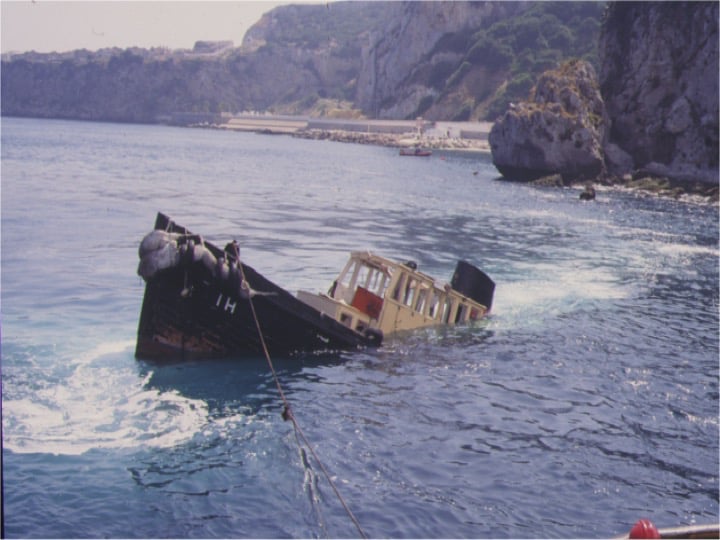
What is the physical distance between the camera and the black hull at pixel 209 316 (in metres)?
19.2

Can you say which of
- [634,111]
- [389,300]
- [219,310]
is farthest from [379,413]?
[634,111]

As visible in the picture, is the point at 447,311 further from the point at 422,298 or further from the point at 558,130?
the point at 558,130

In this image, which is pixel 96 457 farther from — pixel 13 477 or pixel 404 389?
pixel 404 389

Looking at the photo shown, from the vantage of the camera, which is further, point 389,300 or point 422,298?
point 422,298

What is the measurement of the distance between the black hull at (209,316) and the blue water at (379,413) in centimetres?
55

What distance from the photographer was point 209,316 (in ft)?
64.4

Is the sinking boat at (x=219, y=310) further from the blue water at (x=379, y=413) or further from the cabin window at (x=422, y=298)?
the cabin window at (x=422, y=298)

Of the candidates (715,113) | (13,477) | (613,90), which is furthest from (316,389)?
(613,90)

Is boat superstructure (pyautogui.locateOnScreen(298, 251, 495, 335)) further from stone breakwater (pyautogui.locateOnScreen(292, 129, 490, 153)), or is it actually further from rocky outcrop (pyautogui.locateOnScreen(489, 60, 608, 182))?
stone breakwater (pyautogui.locateOnScreen(292, 129, 490, 153))

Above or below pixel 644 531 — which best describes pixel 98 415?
below

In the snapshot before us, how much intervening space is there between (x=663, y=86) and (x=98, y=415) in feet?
269

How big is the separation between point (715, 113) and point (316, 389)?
A: 236 ft

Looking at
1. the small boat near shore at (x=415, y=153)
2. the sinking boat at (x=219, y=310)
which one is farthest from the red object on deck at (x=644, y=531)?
the small boat near shore at (x=415, y=153)

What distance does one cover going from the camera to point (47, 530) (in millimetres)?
11383
